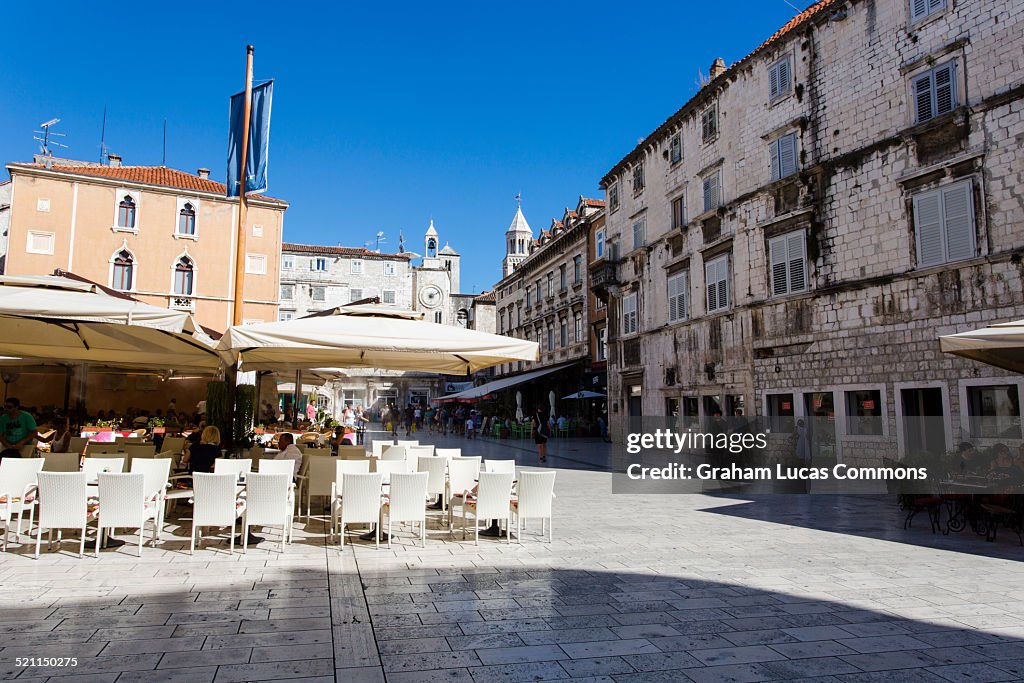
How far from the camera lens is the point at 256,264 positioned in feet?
107

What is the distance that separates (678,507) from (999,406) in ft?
23.3

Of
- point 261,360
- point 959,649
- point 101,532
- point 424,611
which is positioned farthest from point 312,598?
point 261,360

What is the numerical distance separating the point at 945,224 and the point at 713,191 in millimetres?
8743

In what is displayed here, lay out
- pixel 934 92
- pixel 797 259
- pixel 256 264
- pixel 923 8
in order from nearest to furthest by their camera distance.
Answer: pixel 934 92
pixel 923 8
pixel 797 259
pixel 256 264

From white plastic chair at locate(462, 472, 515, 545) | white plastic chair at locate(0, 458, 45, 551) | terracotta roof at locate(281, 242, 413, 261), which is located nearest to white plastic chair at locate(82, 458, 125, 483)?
white plastic chair at locate(0, 458, 45, 551)

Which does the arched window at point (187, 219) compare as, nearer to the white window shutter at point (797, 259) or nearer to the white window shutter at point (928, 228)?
the white window shutter at point (797, 259)

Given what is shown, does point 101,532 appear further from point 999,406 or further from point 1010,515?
point 999,406

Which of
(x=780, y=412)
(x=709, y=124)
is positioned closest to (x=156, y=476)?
(x=780, y=412)

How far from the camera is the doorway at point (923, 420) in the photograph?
14031mm

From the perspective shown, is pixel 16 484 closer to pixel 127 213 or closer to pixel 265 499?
pixel 265 499

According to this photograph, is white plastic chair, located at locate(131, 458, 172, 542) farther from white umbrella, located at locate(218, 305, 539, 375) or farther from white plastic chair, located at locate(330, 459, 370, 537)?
white plastic chair, located at locate(330, 459, 370, 537)

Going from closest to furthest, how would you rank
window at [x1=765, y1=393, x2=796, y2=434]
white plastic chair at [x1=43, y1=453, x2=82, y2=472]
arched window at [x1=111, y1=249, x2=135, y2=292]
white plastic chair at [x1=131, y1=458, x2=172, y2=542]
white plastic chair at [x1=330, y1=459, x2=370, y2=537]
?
white plastic chair at [x1=131, y1=458, x2=172, y2=542] < white plastic chair at [x1=43, y1=453, x2=82, y2=472] < white plastic chair at [x1=330, y1=459, x2=370, y2=537] < window at [x1=765, y1=393, x2=796, y2=434] < arched window at [x1=111, y1=249, x2=135, y2=292]

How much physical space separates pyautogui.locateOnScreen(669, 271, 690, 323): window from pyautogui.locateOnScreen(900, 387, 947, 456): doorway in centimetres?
919

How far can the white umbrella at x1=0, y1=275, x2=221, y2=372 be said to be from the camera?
23.0 feet
